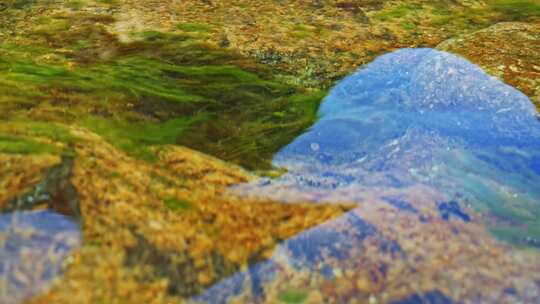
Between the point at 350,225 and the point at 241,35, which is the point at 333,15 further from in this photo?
the point at 350,225

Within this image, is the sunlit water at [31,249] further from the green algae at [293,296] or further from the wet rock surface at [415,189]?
the green algae at [293,296]

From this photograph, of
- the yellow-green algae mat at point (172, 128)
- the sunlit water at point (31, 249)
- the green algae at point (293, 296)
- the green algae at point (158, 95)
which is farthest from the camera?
the green algae at point (158, 95)

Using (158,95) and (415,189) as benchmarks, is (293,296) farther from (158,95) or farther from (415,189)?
(158,95)

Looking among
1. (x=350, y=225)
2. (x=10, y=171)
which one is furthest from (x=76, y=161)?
(x=350, y=225)

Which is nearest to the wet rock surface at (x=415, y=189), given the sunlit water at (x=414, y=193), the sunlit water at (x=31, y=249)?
the sunlit water at (x=414, y=193)

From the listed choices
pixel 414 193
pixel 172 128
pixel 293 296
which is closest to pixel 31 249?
pixel 293 296
